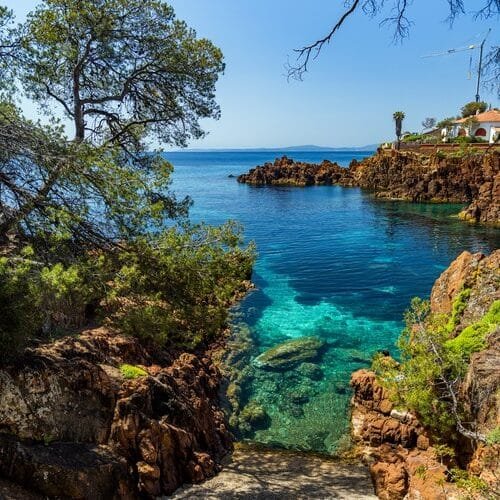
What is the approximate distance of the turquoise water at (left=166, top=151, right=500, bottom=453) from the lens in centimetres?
1864

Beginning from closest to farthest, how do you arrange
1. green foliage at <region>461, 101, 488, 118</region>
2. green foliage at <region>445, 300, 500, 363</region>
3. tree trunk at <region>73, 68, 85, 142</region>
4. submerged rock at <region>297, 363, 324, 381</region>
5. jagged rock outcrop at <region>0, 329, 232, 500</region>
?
jagged rock outcrop at <region>0, 329, 232, 500</region>
tree trunk at <region>73, 68, 85, 142</region>
green foliage at <region>445, 300, 500, 363</region>
submerged rock at <region>297, 363, 324, 381</region>
green foliage at <region>461, 101, 488, 118</region>

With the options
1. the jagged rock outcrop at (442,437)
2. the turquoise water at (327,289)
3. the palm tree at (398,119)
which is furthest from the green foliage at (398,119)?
the jagged rock outcrop at (442,437)

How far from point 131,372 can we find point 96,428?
239 cm

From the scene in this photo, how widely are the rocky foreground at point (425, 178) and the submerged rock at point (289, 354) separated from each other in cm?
3087

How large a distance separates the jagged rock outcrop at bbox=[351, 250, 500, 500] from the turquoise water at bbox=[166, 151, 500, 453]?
4.29 ft

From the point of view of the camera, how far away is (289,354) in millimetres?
23297

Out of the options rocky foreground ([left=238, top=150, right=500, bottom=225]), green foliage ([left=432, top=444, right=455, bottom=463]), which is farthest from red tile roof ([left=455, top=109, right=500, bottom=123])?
green foliage ([left=432, top=444, right=455, bottom=463])

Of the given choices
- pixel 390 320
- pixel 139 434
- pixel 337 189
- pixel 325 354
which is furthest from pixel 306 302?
pixel 337 189

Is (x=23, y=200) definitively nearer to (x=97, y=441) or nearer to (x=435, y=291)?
(x=97, y=441)

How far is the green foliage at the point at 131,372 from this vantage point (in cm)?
1432

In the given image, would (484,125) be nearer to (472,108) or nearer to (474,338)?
(472,108)

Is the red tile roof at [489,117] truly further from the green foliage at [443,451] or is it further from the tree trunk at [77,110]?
the tree trunk at [77,110]

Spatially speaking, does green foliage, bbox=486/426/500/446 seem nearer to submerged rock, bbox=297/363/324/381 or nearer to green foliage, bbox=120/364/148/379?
green foliage, bbox=120/364/148/379

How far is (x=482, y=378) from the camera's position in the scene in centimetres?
1202
